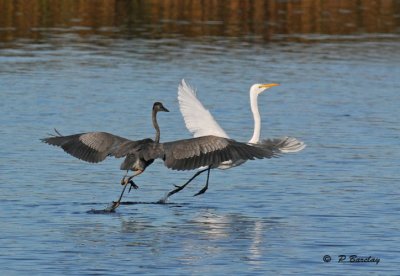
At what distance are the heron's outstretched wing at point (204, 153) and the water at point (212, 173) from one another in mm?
635

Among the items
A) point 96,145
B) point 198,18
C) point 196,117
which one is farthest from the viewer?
point 198,18

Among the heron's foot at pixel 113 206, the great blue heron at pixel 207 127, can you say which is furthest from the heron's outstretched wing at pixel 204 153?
the heron's foot at pixel 113 206

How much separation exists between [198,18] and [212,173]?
1866 centimetres

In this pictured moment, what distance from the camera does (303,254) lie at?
38.8 ft

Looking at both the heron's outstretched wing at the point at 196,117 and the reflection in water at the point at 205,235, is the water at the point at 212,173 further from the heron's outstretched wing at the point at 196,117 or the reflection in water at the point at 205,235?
the heron's outstretched wing at the point at 196,117

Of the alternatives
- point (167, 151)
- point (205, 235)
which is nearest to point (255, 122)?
point (167, 151)

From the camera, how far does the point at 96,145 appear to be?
45.4 feet

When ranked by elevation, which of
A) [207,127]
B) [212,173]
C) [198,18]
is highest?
[207,127]

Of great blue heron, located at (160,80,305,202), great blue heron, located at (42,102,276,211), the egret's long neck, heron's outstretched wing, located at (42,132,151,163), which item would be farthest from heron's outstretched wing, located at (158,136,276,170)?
the egret's long neck

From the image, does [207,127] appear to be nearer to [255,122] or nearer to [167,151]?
[255,122]

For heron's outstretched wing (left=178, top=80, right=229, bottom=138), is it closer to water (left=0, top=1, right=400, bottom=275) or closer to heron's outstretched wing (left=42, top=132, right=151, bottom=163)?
water (left=0, top=1, right=400, bottom=275)

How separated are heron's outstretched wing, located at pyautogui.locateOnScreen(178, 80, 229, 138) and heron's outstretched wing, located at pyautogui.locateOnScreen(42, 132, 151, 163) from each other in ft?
5.19

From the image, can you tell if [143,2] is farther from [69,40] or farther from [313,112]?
[313,112]

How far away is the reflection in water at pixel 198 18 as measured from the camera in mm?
32062
